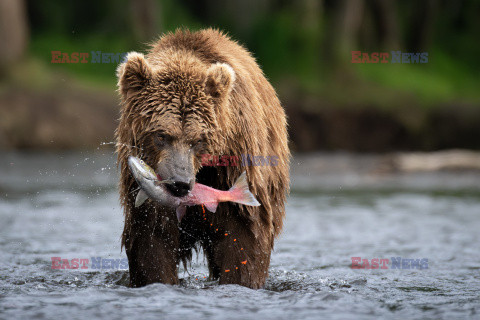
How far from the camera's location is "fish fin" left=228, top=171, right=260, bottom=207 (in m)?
6.35

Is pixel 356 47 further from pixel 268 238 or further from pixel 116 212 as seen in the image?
pixel 268 238

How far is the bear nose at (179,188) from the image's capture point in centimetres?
592

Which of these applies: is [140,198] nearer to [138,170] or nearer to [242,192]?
[138,170]

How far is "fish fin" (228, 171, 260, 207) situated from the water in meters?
0.78

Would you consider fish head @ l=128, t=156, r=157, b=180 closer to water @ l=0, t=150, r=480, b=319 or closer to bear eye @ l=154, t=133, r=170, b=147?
bear eye @ l=154, t=133, r=170, b=147

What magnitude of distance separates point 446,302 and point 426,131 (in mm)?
14692

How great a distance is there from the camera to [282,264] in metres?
8.71

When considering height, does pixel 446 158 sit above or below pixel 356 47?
below

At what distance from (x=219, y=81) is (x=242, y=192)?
0.92m

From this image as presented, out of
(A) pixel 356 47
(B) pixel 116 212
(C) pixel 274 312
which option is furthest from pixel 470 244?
(A) pixel 356 47

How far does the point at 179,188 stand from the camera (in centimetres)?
595

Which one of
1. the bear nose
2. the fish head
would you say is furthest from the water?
the fish head

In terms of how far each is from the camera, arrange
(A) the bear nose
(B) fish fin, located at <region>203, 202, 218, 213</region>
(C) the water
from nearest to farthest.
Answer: (A) the bear nose, (C) the water, (B) fish fin, located at <region>203, 202, 218, 213</region>

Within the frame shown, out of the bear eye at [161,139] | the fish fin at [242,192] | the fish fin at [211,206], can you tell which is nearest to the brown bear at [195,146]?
the bear eye at [161,139]
